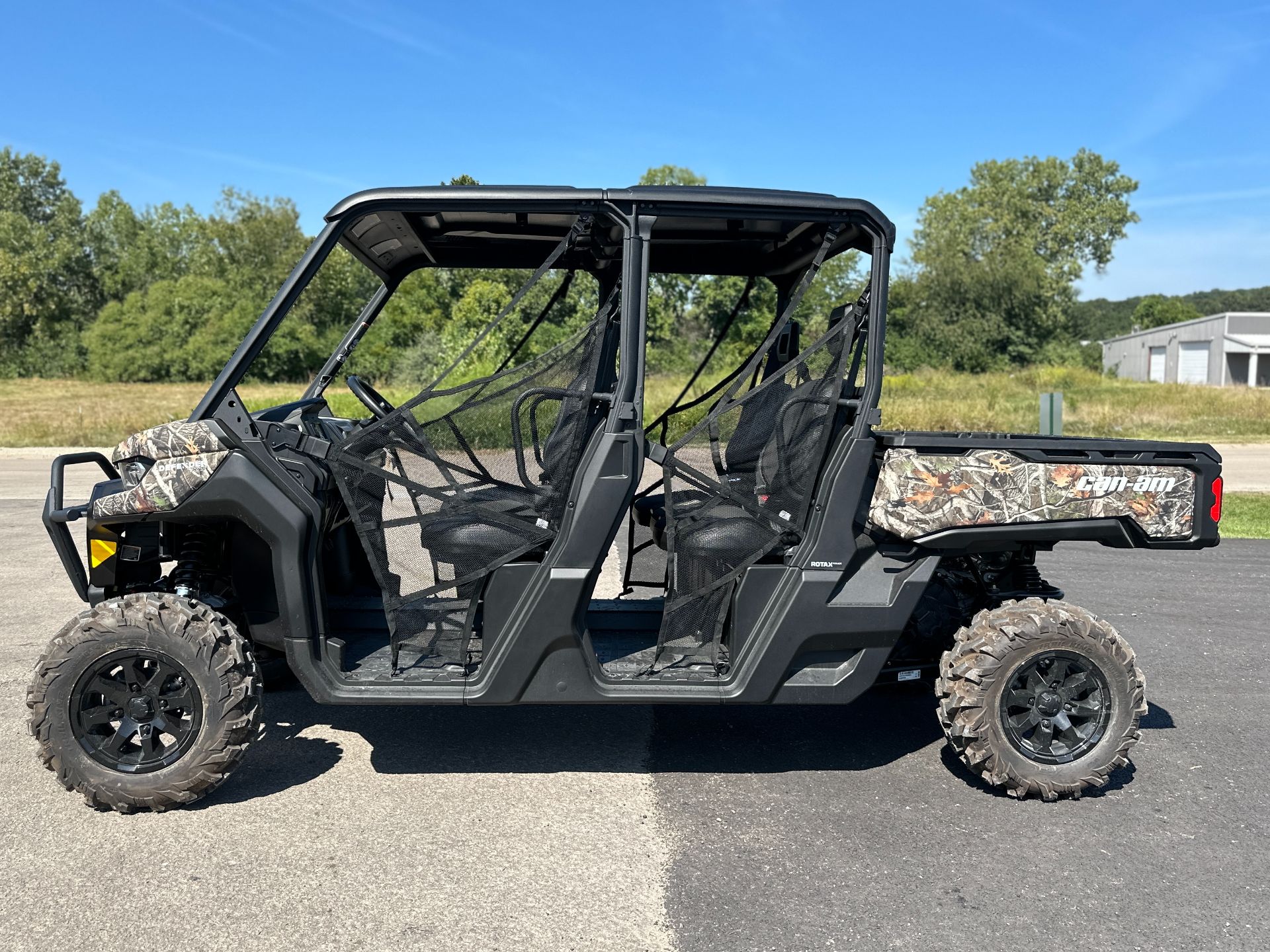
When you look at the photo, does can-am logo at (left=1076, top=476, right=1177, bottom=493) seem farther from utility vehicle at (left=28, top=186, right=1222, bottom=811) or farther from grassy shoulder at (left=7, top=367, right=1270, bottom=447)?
grassy shoulder at (left=7, top=367, right=1270, bottom=447)

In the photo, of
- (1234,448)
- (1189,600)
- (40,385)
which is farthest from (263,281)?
(1189,600)

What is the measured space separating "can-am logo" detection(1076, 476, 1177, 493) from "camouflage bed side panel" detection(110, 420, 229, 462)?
10.3 ft

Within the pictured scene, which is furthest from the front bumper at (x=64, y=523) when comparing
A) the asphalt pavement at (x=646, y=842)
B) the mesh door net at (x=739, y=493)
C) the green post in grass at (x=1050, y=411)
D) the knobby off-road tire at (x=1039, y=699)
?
the green post in grass at (x=1050, y=411)

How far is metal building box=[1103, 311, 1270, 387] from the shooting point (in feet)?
198

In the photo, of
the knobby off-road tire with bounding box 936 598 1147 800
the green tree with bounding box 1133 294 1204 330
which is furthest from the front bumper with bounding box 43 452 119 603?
the green tree with bounding box 1133 294 1204 330

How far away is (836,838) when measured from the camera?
3.47 m

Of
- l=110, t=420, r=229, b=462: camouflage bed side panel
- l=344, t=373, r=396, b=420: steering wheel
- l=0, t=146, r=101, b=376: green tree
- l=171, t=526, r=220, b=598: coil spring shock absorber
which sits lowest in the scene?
l=171, t=526, r=220, b=598: coil spring shock absorber

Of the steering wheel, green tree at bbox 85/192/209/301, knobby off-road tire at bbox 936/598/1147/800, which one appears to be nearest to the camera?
knobby off-road tire at bbox 936/598/1147/800

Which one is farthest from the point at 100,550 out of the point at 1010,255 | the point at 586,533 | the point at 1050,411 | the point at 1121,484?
the point at 1010,255

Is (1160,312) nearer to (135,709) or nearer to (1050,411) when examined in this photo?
(1050,411)

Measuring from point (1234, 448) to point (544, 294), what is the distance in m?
20.2

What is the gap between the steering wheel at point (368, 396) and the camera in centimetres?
421

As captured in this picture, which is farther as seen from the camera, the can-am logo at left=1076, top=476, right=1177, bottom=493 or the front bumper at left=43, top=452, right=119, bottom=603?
the can-am logo at left=1076, top=476, right=1177, bottom=493

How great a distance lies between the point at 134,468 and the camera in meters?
3.59
